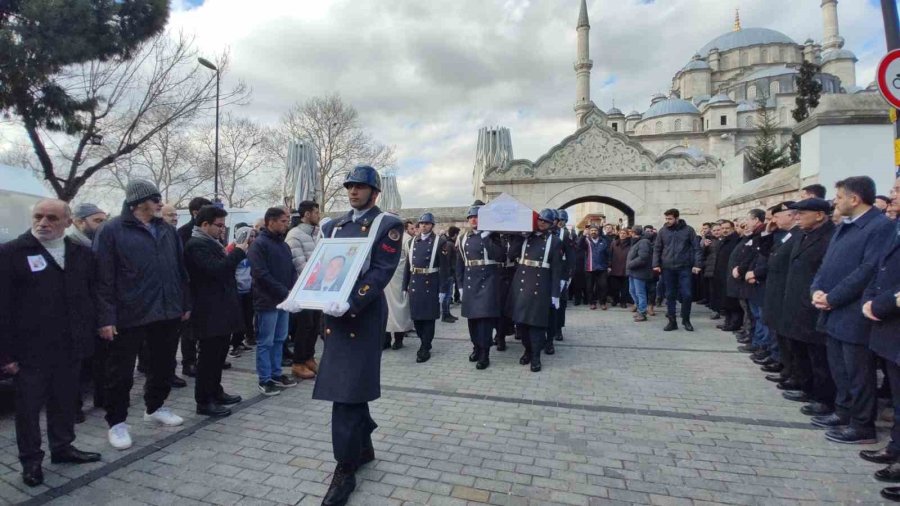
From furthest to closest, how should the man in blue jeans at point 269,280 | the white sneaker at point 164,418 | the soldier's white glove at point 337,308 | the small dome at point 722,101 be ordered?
1. the small dome at point 722,101
2. the man in blue jeans at point 269,280
3. the white sneaker at point 164,418
4. the soldier's white glove at point 337,308

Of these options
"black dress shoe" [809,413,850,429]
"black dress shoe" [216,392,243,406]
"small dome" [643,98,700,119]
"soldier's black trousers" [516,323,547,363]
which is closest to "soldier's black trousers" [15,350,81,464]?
"black dress shoe" [216,392,243,406]

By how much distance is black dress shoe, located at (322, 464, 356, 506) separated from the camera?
114 inches

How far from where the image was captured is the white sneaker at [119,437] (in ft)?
12.6

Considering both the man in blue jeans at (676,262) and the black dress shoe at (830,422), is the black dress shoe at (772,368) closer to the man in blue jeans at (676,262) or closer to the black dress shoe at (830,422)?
the black dress shoe at (830,422)

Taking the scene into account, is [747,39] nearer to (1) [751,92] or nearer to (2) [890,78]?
(1) [751,92]

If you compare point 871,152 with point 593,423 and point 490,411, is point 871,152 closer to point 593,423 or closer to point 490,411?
point 593,423

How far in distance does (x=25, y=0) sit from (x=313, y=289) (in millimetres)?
15275

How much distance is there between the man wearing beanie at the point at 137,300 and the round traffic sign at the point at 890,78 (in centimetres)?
731

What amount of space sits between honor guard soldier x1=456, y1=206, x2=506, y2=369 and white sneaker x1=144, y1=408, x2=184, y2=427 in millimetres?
3562

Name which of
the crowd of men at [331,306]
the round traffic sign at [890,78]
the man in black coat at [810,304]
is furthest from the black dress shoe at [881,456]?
the round traffic sign at [890,78]

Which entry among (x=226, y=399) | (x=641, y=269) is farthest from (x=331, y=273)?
(x=641, y=269)

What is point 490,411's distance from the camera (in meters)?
4.61

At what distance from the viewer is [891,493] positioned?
2924 millimetres

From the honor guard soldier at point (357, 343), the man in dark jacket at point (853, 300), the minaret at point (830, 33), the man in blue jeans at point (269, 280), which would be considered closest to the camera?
the honor guard soldier at point (357, 343)
